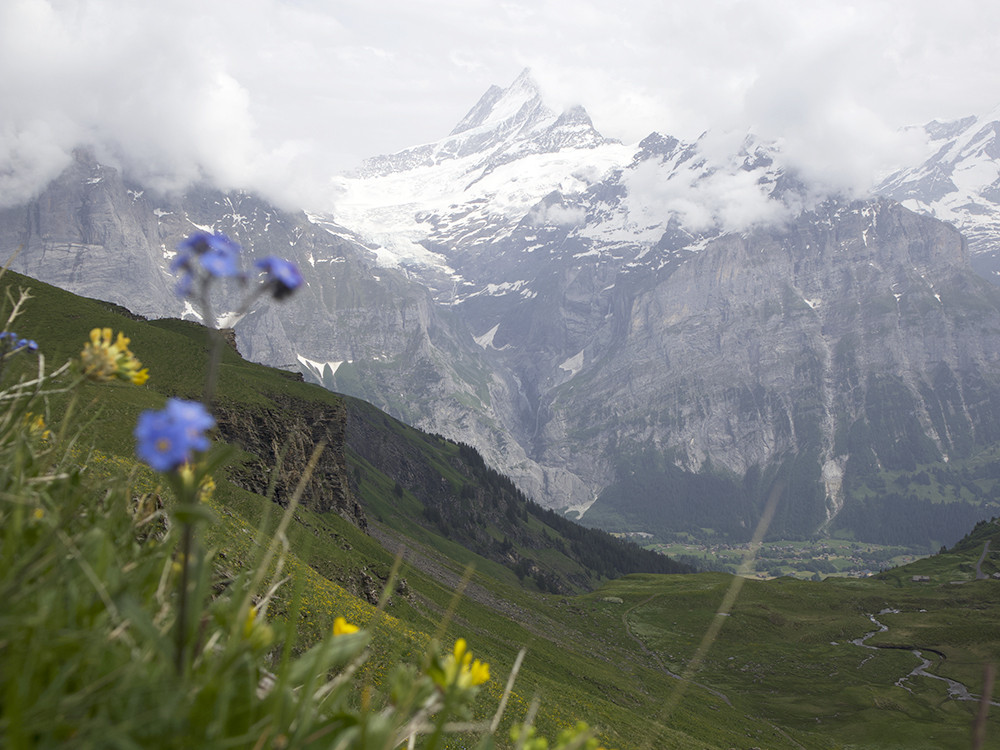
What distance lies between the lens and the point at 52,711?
2193 millimetres

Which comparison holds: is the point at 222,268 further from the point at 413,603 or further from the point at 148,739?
the point at 413,603

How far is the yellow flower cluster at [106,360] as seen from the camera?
422 centimetres

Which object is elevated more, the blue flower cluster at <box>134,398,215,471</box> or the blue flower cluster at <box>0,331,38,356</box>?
the blue flower cluster at <box>134,398,215,471</box>

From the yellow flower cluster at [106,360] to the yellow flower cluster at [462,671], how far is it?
2.73m

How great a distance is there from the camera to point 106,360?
4.27m

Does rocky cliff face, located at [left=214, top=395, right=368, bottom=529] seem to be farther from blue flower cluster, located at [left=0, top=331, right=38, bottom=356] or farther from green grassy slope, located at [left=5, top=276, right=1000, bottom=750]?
blue flower cluster, located at [left=0, top=331, right=38, bottom=356]

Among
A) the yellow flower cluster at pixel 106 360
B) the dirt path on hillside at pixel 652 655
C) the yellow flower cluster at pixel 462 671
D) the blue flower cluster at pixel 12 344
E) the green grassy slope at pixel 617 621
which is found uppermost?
the yellow flower cluster at pixel 106 360

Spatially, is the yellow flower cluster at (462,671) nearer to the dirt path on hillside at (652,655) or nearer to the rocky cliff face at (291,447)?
the rocky cliff face at (291,447)

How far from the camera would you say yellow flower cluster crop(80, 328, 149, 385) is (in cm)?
422

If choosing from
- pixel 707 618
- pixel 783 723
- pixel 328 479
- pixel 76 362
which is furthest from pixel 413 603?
pixel 707 618

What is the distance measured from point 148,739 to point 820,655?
150m

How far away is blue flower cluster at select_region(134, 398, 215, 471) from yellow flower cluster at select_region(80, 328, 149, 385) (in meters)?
2.56

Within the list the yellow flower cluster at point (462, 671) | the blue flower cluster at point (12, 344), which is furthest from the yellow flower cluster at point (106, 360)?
the yellow flower cluster at point (462, 671)

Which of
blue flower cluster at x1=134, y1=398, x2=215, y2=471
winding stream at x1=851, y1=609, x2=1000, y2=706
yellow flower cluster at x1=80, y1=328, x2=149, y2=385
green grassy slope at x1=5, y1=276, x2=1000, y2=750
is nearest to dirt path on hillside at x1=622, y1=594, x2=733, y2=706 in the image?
green grassy slope at x1=5, y1=276, x2=1000, y2=750
